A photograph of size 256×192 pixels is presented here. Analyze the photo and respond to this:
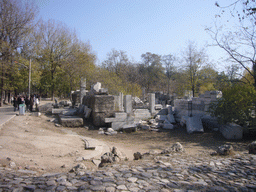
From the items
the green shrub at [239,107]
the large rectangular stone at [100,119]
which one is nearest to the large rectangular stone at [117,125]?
the large rectangular stone at [100,119]

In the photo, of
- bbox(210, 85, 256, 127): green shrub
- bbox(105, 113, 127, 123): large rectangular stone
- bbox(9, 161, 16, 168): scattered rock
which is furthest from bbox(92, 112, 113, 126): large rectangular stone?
bbox(9, 161, 16, 168): scattered rock

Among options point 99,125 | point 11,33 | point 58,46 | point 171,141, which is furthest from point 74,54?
point 171,141

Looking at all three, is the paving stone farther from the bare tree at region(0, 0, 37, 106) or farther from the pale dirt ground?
the bare tree at region(0, 0, 37, 106)

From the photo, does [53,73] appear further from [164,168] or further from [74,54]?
[164,168]

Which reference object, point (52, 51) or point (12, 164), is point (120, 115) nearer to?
point (12, 164)

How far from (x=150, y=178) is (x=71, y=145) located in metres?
4.54

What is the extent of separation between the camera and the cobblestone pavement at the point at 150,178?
3.37 m

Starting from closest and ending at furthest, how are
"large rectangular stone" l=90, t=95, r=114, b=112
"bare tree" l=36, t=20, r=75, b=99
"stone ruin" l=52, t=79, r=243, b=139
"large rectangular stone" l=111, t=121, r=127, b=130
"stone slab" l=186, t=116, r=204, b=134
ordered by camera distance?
1. "stone slab" l=186, t=116, r=204, b=134
2. "stone ruin" l=52, t=79, r=243, b=139
3. "large rectangular stone" l=111, t=121, r=127, b=130
4. "large rectangular stone" l=90, t=95, r=114, b=112
5. "bare tree" l=36, t=20, r=75, b=99

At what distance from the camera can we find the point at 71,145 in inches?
297

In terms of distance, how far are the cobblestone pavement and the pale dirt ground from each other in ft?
3.27

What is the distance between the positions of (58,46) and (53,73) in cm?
449

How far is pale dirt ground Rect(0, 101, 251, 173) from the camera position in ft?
17.9

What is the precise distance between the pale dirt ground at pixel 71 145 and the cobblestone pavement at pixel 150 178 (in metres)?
1.00

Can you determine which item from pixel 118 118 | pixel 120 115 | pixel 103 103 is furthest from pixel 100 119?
pixel 120 115
